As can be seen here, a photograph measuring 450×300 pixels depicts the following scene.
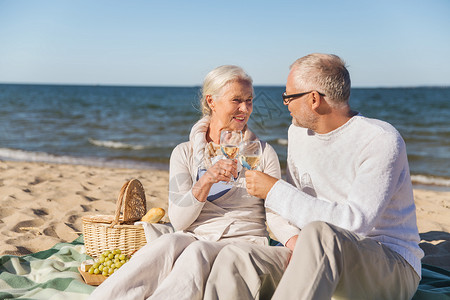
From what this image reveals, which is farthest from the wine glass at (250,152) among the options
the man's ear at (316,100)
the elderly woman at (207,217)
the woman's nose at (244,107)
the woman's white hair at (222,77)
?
the woman's white hair at (222,77)

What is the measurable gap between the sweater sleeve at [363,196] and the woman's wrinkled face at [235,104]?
101 cm

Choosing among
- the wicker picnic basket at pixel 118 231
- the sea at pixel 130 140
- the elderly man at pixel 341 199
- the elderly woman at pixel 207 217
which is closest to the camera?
the elderly man at pixel 341 199

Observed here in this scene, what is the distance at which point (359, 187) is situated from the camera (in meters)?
2.64

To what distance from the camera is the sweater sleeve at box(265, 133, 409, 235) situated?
2.60m

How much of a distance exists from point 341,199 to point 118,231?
1.99 metres

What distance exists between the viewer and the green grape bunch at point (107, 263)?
12.4ft

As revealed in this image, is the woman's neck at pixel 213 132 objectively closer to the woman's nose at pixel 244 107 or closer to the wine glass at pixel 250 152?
the woman's nose at pixel 244 107

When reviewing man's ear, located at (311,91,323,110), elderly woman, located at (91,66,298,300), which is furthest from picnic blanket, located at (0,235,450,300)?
man's ear, located at (311,91,323,110)

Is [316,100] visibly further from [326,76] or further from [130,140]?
[130,140]

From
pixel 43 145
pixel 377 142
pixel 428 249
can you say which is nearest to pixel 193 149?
pixel 377 142

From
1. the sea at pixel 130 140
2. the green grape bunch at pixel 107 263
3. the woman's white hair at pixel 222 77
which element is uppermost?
the woman's white hair at pixel 222 77

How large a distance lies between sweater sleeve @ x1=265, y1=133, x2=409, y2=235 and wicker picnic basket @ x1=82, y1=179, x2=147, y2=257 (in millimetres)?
1732

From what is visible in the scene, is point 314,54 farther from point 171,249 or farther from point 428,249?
point 428,249

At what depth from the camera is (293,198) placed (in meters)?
2.69
